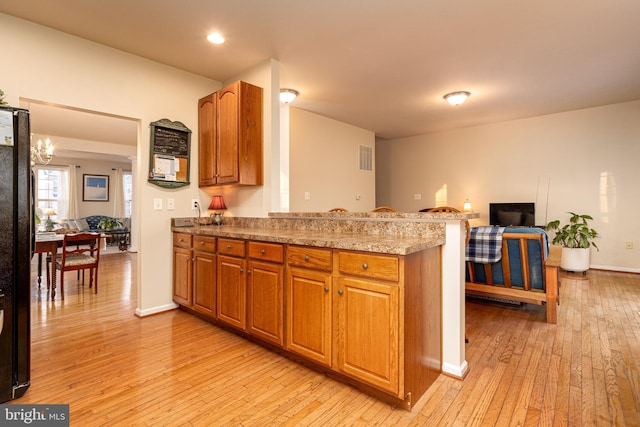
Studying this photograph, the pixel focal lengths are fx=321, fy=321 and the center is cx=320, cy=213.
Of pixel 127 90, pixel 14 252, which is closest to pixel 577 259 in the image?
pixel 127 90

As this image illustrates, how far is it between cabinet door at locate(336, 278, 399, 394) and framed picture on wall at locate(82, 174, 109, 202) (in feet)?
31.8

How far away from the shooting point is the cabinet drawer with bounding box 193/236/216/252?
2.87 m

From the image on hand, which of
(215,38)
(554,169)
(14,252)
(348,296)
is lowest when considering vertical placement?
(348,296)

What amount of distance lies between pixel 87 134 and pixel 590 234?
9.22 metres

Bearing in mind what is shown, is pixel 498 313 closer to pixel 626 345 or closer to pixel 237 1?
pixel 626 345

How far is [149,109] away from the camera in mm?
3295

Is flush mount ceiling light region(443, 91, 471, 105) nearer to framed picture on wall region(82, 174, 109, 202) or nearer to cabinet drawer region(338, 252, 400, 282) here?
cabinet drawer region(338, 252, 400, 282)

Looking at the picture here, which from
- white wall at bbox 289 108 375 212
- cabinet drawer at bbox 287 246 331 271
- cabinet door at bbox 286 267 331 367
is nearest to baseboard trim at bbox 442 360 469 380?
cabinet door at bbox 286 267 331 367

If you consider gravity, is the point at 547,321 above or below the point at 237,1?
below

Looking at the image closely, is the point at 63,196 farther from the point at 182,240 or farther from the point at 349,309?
the point at 349,309

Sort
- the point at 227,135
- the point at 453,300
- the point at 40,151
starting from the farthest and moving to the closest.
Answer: the point at 40,151, the point at 227,135, the point at 453,300

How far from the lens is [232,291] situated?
8.72 ft

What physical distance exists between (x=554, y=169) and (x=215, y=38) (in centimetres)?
583

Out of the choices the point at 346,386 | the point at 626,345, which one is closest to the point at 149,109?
the point at 346,386
